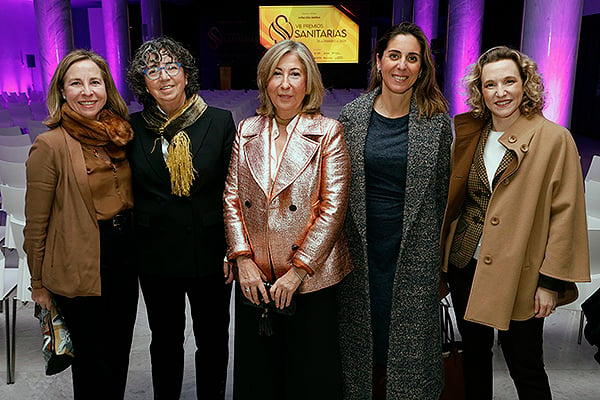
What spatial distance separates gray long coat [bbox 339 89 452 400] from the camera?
2.12 metres

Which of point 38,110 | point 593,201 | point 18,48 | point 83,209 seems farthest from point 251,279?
point 18,48

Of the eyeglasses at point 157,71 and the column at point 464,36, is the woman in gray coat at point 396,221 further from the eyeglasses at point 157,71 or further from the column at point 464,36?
the column at point 464,36

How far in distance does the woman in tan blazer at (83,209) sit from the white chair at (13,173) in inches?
87.8

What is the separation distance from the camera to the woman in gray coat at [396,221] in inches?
83.5

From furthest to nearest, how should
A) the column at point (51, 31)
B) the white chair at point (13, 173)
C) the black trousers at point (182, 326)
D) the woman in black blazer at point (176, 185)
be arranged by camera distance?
the column at point (51, 31) → the white chair at point (13, 173) → the black trousers at point (182, 326) → the woman in black blazer at point (176, 185)

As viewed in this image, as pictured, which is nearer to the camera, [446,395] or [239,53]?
[446,395]

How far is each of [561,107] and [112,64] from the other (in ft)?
42.6

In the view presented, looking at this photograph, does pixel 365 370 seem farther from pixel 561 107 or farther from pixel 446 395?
pixel 561 107

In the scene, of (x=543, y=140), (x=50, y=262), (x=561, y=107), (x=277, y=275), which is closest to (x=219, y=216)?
(x=277, y=275)

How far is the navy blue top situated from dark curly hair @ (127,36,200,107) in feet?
2.51

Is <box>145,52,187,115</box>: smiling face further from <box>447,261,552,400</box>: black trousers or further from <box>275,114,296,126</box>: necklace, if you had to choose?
<box>447,261,552,400</box>: black trousers

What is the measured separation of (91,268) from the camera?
2.16m

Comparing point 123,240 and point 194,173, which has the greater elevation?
point 194,173

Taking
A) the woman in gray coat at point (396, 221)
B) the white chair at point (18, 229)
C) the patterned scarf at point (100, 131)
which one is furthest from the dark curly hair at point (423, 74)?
the white chair at point (18, 229)
